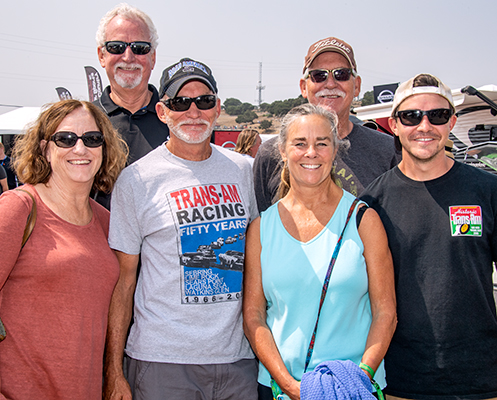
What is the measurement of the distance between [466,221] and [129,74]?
2.82 meters

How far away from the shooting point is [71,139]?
238 cm

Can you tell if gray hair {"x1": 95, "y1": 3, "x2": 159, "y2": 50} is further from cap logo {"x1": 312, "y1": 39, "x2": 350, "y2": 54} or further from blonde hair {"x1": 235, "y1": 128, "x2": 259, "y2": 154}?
blonde hair {"x1": 235, "y1": 128, "x2": 259, "y2": 154}

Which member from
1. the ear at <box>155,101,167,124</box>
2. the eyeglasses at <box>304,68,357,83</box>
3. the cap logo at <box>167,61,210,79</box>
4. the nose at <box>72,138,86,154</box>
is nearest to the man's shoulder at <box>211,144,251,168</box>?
the ear at <box>155,101,167,124</box>

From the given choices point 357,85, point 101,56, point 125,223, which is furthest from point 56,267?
point 357,85

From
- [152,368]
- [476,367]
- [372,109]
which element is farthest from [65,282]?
[372,109]

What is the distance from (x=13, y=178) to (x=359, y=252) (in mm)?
10400

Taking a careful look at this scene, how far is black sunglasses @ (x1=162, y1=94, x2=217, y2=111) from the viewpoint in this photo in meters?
2.63

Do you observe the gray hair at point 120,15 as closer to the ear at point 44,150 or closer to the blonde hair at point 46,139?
the blonde hair at point 46,139

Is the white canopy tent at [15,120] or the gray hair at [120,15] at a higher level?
the white canopy tent at [15,120]

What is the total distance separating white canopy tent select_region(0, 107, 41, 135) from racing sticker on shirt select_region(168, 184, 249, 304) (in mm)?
15387

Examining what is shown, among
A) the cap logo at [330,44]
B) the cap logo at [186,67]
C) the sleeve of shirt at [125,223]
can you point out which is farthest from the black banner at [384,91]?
the sleeve of shirt at [125,223]

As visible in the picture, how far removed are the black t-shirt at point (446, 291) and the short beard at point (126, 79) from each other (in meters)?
2.42

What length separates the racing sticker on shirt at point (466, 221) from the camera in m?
2.20

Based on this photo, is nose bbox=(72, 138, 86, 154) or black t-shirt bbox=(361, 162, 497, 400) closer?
black t-shirt bbox=(361, 162, 497, 400)
